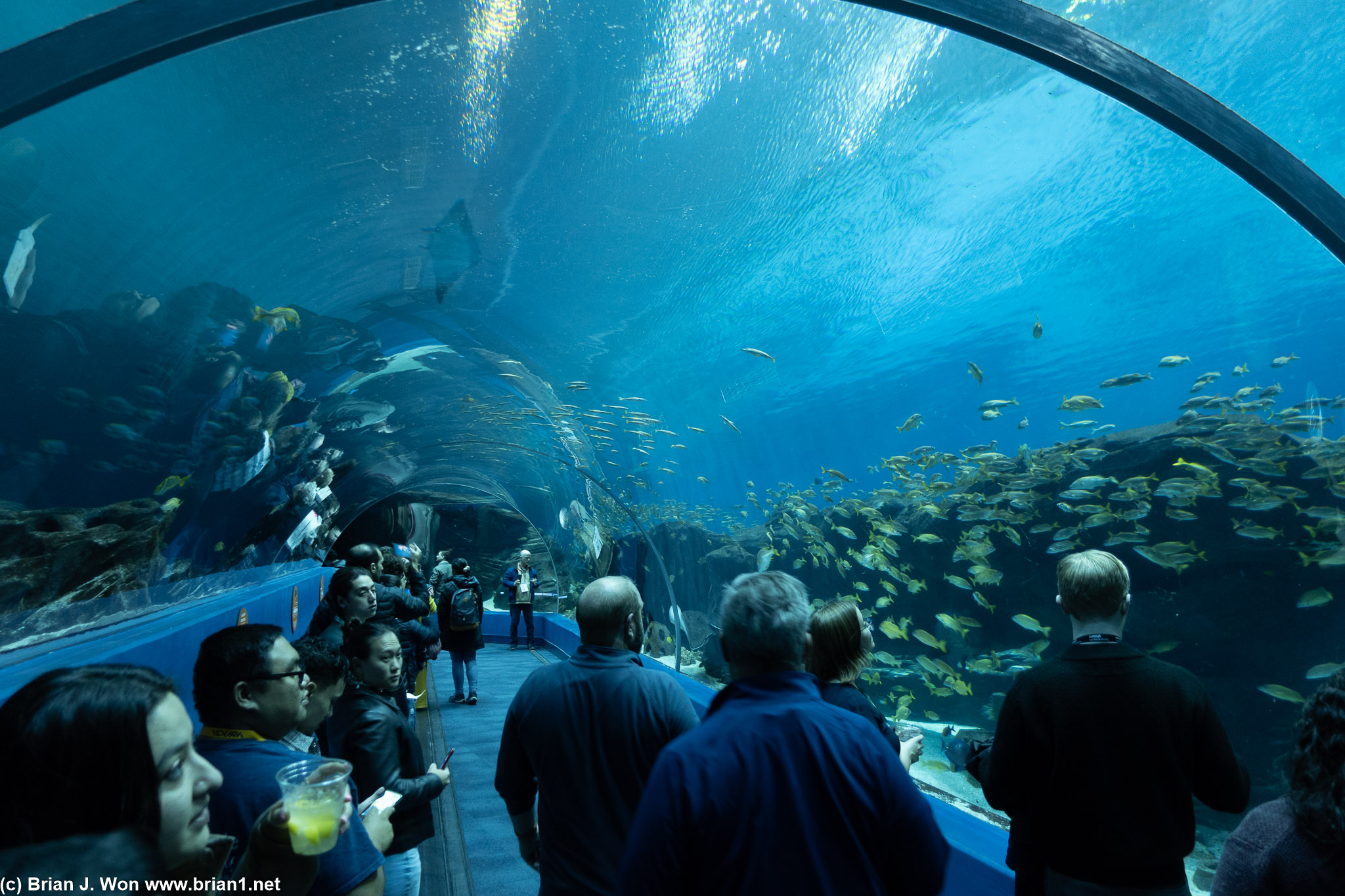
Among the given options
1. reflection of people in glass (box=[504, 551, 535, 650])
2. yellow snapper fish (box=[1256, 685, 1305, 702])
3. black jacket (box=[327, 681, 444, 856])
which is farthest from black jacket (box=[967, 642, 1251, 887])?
reflection of people in glass (box=[504, 551, 535, 650])

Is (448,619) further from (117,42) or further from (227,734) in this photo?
(117,42)

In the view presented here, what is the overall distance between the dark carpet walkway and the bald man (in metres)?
2.01

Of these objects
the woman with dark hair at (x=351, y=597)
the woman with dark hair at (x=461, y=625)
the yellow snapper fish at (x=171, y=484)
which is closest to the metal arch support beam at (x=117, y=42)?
the woman with dark hair at (x=351, y=597)

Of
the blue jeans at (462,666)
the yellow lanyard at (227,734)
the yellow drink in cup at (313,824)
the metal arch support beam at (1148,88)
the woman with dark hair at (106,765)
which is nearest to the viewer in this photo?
the woman with dark hair at (106,765)

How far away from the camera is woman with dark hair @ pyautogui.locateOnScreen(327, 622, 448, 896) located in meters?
2.29

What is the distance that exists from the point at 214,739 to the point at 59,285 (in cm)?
362

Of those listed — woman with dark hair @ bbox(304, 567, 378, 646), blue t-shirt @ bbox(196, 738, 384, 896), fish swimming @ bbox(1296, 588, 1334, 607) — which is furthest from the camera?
fish swimming @ bbox(1296, 588, 1334, 607)

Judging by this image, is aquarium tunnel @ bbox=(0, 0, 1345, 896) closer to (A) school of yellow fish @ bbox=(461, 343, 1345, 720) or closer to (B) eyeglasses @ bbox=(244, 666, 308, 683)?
(A) school of yellow fish @ bbox=(461, 343, 1345, 720)

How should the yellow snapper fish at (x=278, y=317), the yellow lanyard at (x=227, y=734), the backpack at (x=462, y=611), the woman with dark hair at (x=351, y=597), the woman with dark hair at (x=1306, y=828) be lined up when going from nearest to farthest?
the woman with dark hair at (x=1306, y=828), the yellow lanyard at (x=227, y=734), the woman with dark hair at (x=351, y=597), the yellow snapper fish at (x=278, y=317), the backpack at (x=462, y=611)

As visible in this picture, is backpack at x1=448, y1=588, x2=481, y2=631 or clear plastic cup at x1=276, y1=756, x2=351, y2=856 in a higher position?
clear plastic cup at x1=276, y1=756, x2=351, y2=856

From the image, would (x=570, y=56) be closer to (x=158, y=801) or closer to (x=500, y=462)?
(x=158, y=801)

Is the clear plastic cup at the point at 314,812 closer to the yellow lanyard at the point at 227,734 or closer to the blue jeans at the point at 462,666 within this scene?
the yellow lanyard at the point at 227,734

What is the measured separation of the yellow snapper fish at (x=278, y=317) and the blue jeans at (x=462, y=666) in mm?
4595

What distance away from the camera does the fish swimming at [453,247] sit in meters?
5.62
